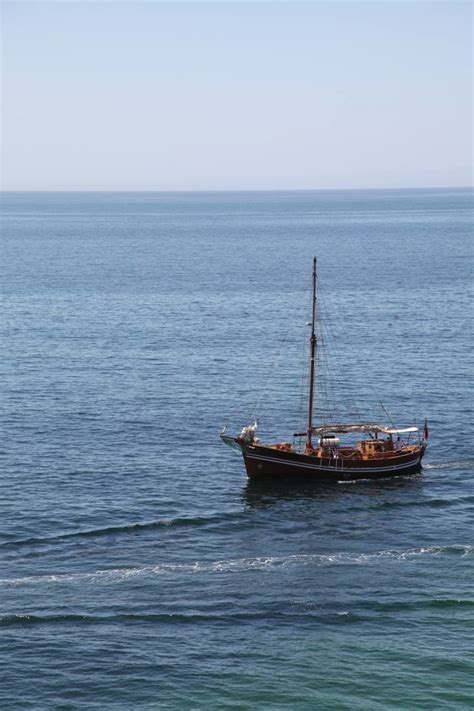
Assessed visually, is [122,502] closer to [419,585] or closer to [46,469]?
[46,469]

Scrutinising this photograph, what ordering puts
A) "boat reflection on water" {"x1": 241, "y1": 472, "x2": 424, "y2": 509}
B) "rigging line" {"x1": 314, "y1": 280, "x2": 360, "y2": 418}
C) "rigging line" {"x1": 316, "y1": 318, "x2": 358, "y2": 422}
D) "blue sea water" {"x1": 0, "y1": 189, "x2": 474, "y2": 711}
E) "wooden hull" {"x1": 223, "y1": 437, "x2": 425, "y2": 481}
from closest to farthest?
"blue sea water" {"x1": 0, "y1": 189, "x2": 474, "y2": 711} → "boat reflection on water" {"x1": 241, "y1": 472, "x2": 424, "y2": 509} → "wooden hull" {"x1": 223, "y1": 437, "x2": 425, "y2": 481} → "rigging line" {"x1": 314, "y1": 280, "x2": 360, "y2": 418} → "rigging line" {"x1": 316, "y1": 318, "x2": 358, "y2": 422}

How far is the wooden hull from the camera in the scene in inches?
4102

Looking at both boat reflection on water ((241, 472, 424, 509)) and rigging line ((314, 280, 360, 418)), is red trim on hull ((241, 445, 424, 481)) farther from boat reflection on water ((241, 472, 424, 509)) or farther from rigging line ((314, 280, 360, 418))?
rigging line ((314, 280, 360, 418))

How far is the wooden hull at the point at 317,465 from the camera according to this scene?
104188 millimetres

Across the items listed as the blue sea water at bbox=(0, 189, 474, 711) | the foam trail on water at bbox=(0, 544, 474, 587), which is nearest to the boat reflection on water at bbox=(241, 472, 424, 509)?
the blue sea water at bbox=(0, 189, 474, 711)

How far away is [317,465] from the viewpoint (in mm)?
105062

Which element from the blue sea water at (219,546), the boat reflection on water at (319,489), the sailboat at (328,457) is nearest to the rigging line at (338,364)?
the blue sea water at (219,546)

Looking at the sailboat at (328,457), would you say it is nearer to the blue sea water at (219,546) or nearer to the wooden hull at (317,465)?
the wooden hull at (317,465)

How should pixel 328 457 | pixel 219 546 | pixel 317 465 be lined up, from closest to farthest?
pixel 219 546 < pixel 317 465 < pixel 328 457

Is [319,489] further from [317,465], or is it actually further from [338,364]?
[338,364]

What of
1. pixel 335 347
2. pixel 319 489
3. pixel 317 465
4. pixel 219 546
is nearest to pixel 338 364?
pixel 335 347

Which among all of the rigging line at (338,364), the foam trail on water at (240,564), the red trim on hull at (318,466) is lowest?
the foam trail on water at (240,564)

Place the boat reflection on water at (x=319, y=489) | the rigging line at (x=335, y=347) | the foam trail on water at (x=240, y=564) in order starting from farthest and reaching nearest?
the rigging line at (x=335, y=347) → the boat reflection on water at (x=319, y=489) → the foam trail on water at (x=240, y=564)

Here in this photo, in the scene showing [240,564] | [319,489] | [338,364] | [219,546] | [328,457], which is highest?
[338,364]
